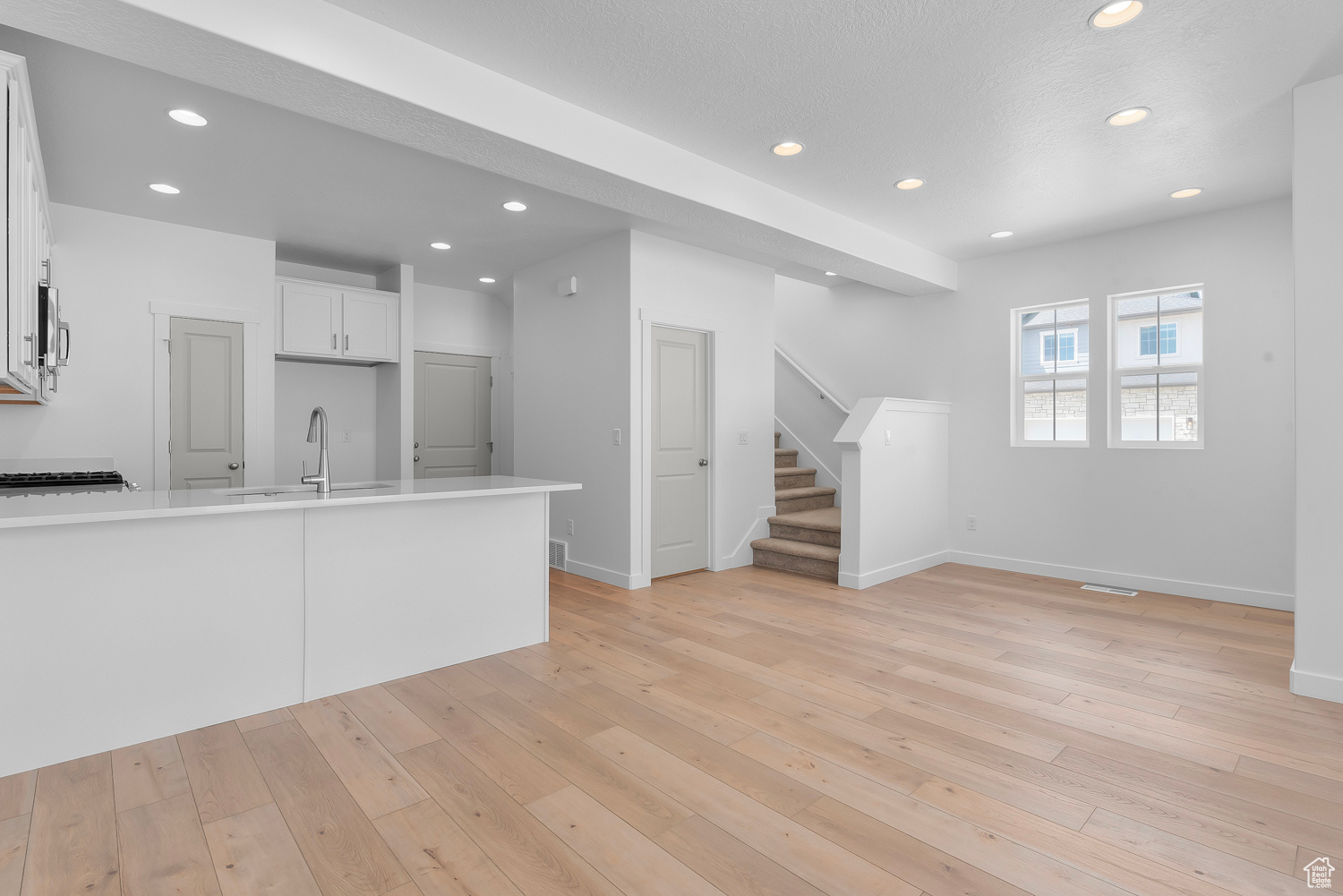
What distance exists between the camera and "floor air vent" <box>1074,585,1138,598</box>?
15.5 feet

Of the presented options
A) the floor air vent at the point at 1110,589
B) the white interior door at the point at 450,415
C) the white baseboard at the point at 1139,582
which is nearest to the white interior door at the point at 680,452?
the white baseboard at the point at 1139,582

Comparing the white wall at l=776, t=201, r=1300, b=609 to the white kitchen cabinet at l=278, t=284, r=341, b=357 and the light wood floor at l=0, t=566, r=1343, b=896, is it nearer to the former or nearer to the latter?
the light wood floor at l=0, t=566, r=1343, b=896

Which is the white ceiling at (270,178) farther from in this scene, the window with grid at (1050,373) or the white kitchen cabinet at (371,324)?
the window with grid at (1050,373)

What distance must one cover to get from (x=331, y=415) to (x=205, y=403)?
121cm

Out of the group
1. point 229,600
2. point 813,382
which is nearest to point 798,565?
point 813,382

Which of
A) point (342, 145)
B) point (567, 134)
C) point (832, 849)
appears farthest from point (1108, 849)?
point (342, 145)

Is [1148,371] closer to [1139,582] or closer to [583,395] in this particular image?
[1139,582]

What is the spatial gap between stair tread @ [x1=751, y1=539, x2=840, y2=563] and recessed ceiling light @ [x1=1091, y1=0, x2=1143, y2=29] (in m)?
3.62

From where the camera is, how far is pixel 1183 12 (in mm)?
2359

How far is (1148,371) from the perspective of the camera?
4.79 meters

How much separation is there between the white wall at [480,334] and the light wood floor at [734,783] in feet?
13.0

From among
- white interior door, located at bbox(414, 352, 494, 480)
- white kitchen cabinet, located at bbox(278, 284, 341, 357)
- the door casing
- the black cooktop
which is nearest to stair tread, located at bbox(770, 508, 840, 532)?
the door casing

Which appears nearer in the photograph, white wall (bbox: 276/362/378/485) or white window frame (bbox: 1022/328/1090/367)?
white window frame (bbox: 1022/328/1090/367)

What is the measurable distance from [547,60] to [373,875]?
2893 mm
